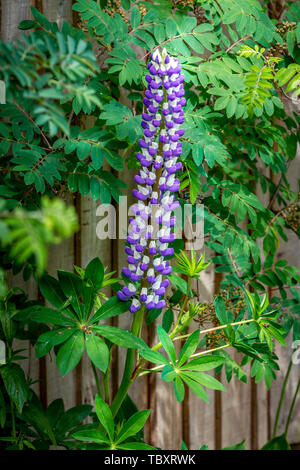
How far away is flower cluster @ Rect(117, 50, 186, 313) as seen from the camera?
5.12 ft

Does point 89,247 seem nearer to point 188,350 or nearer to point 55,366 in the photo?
point 55,366

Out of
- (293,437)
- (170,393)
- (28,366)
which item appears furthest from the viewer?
(293,437)

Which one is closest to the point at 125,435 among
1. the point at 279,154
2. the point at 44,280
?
the point at 44,280

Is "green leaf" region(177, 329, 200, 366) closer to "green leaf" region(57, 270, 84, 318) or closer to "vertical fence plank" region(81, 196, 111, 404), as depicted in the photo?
"green leaf" region(57, 270, 84, 318)

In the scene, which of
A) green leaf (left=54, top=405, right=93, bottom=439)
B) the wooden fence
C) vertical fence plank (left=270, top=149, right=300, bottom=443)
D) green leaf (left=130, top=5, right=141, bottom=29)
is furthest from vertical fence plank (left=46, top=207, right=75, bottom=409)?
vertical fence plank (left=270, top=149, right=300, bottom=443)

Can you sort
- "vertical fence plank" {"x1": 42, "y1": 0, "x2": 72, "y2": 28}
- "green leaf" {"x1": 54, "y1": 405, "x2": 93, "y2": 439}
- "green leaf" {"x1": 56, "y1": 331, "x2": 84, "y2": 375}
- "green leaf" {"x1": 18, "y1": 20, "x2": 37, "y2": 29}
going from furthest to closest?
"vertical fence plank" {"x1": 42, "y1": 0, "x2": 72, "y2": 28}
"green leaf" {"x1": 54, "y1": 405, "x2": 93, "y2": 439}
"green leaf" {"x1": 18, "y1": 20, "x2": 37, "y2": 29}
"green leaf" {"x1": 56, "y1": 331, "x2": 84, "y2": 375}

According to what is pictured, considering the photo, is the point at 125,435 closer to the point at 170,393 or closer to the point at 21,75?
the point at 170,393

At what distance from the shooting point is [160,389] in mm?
2516

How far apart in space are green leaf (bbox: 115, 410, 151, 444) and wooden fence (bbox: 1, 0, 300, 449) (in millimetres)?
418

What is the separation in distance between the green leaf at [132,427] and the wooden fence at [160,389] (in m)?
0.42

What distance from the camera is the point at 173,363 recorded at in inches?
63.1

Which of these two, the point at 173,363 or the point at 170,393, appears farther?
the point at 170,393
